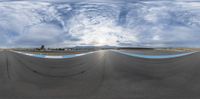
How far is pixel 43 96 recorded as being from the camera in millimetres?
5559

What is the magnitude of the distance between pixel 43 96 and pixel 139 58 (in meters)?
2.46

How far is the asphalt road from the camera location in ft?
18.3

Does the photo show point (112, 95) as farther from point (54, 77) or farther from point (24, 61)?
point (24, 61)

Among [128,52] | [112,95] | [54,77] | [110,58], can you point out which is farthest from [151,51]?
[54,77]

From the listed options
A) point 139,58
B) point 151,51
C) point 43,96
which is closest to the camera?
point 43,96

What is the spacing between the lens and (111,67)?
5.72 meters

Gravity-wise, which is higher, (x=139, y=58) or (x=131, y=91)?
(x=139, y=58)

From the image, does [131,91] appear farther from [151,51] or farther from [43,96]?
[43,96]

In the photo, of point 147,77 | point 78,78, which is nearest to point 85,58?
point 78,78

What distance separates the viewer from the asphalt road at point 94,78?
5578 millimetres

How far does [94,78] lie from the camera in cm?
568

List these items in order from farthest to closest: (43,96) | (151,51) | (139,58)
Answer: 1. (151,51)
2. (139,58)
3. (43,96)

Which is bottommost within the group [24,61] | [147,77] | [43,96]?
[43,96]

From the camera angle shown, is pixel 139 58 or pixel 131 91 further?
pixel 139 58
